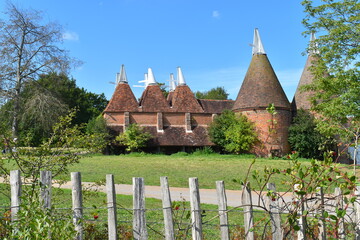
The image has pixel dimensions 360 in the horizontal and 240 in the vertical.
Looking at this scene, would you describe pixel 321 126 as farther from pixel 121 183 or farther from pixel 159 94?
pixel 159 94

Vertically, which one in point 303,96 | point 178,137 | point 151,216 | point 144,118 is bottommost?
point 151,216

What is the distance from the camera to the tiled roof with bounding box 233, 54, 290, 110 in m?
31.0

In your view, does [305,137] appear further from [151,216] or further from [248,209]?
[248,209]

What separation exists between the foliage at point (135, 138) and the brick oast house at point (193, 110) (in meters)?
1.24

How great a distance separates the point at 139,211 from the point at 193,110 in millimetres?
32342

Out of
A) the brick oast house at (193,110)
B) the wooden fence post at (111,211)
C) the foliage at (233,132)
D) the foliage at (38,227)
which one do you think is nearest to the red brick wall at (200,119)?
the brick oast house at (193,110)

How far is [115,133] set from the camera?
3189cm

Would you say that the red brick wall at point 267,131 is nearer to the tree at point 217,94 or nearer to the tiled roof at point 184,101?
the tiled roof at point 184,101

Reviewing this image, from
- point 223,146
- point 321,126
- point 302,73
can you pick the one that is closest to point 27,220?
point 321,126

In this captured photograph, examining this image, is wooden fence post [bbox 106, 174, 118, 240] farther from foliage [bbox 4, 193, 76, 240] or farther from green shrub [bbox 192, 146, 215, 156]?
green shrub [bbox 192, 146, 215, 156]

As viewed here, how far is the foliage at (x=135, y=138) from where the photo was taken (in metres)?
29.8

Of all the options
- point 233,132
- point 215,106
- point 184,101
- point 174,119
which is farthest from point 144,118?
point 233,132

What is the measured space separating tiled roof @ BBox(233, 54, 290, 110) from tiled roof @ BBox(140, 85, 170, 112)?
7230 millimetres

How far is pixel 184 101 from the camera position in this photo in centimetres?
3559
